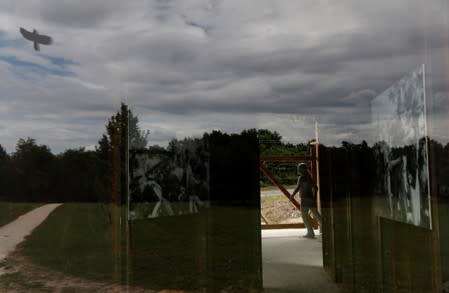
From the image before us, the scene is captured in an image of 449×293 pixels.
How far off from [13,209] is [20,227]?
6.3 inches

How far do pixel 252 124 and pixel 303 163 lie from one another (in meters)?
0.60

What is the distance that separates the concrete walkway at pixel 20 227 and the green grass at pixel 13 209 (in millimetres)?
30

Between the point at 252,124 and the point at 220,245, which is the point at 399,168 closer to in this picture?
the point at 252,124

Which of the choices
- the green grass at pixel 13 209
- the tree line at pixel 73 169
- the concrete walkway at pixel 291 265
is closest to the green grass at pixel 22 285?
the green grass at pixel 13 209

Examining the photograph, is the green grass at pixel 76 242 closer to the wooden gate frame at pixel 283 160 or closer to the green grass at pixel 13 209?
the green grass at pixel 13 209

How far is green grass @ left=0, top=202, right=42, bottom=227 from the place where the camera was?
3680 mm

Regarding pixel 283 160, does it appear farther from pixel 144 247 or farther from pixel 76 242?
pixel 76 242

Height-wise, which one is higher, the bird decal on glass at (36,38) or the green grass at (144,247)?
the bird decal on glass at (36,38)

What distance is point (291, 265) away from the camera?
3.85 m

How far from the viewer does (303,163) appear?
397cm

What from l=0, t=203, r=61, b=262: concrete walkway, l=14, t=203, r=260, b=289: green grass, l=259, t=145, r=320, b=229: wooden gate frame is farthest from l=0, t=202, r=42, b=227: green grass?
l=259, t=145, r=320, b=229: wooden gate frame

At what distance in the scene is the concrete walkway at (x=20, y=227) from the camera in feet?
12.1

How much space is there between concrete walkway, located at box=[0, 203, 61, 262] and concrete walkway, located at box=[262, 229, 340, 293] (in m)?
1.82

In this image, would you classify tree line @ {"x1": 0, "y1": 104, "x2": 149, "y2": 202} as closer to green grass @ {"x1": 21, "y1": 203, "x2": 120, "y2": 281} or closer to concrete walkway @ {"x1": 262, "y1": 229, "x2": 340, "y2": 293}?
green grass @ {"x1": 21, "y1": 203, "x2": 120, "y2": 281}
